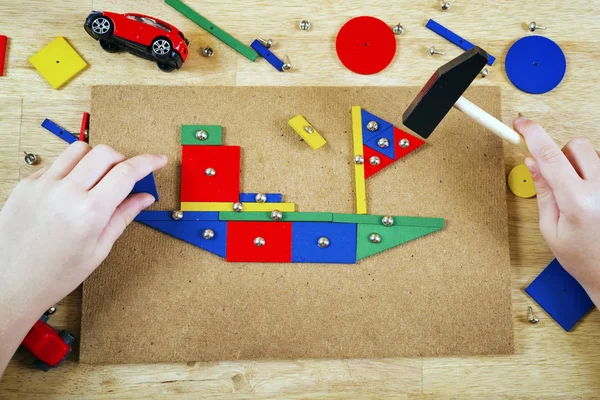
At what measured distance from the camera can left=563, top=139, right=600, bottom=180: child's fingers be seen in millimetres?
759

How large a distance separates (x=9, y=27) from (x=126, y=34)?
8.9 inches

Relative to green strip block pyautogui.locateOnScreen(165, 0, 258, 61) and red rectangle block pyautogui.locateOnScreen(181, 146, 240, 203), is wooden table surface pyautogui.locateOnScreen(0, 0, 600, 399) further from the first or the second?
red rectangle block pyautogui.locateOnScreen(181, 146, 240, 203)

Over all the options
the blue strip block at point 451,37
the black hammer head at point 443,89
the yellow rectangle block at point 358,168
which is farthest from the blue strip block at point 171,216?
the blue strip block at point 451,37

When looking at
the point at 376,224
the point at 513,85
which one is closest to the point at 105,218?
the point at 376,224

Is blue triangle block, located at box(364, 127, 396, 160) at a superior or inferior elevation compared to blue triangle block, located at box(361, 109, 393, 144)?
inferior

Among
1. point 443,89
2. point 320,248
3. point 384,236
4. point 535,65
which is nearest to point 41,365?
point 320,248

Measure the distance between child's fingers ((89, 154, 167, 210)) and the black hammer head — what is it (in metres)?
0.39

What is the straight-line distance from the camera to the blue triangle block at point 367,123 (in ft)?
2.84

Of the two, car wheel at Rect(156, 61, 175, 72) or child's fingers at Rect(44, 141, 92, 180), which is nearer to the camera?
child's fingers at Rect(44, 141, 92, 180)

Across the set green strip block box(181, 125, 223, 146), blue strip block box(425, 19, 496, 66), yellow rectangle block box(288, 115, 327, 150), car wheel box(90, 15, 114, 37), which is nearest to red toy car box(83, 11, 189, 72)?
car wheel box(90, 15, 114, 37)

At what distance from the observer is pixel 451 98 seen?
74 centimetres

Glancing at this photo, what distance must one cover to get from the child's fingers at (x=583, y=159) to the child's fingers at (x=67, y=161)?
0.72m

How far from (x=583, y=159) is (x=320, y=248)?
1.35 ft

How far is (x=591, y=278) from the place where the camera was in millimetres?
789
